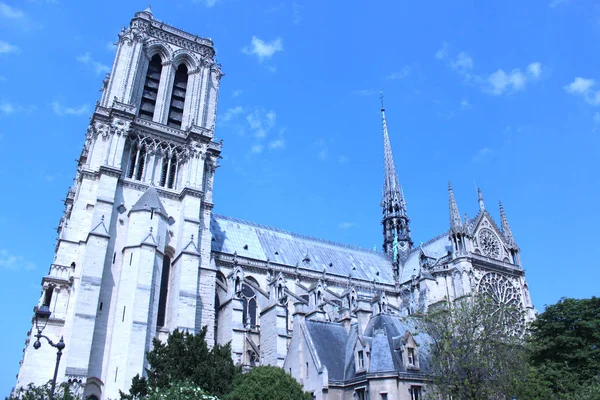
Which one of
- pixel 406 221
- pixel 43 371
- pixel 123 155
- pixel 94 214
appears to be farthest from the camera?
pixel 406 221

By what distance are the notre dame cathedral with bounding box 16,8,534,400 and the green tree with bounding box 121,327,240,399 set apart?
4941 millimetres

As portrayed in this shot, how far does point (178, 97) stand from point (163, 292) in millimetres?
16781

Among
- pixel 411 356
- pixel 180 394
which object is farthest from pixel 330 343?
pixel 180 394

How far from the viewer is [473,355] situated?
21969 mm

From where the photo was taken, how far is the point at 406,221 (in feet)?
192

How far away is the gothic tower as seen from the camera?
5706 centimetres

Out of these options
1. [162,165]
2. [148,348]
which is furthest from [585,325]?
[162,165]

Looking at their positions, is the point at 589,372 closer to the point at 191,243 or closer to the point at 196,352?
the point at 196,352

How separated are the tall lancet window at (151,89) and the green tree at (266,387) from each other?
23.2m

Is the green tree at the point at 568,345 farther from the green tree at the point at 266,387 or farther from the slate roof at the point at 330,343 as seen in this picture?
the green tree at the point at 266,387

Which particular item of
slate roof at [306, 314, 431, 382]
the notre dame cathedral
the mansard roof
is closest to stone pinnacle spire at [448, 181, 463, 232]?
the notre dame cathedral

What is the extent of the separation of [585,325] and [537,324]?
3.28m

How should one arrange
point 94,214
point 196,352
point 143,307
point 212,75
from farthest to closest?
1. point 212,75
2. point 94,214
3. point 143,307
4. point 196,352

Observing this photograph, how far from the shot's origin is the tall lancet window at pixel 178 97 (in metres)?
40.7
